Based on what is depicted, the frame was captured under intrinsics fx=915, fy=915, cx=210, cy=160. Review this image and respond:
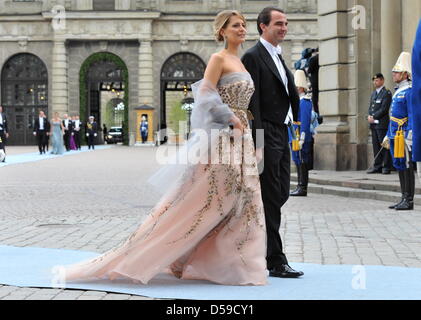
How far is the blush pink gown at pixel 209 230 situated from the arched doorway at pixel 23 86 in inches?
1729

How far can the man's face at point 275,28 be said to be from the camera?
22.4ft

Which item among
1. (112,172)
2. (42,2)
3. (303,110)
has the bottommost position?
(112,172)

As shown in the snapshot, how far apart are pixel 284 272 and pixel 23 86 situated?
145 feet

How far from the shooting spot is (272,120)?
22.4 ft

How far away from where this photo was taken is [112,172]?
23000mm

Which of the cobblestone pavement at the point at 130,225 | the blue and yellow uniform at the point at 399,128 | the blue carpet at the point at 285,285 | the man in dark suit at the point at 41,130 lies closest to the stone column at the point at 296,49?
the man in dark suit at the point at 41,130

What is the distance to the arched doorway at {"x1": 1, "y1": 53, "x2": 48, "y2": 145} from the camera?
49.3 m

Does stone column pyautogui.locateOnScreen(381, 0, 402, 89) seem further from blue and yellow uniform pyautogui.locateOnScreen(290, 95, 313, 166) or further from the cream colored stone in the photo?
blue and yellow uniform pyautogui.locateOnScreen(290, 95, 313, 166)

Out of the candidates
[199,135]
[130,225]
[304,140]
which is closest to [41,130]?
[304,140]

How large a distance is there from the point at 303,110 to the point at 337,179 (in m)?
2.21

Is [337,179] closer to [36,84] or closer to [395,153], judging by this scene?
[395,153]

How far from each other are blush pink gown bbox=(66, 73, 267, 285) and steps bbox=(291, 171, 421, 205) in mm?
6825

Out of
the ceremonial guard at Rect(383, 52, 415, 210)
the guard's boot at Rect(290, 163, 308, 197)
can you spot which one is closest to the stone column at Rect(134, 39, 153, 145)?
the guard's boot at Rect(290, 163, 308, 197)
